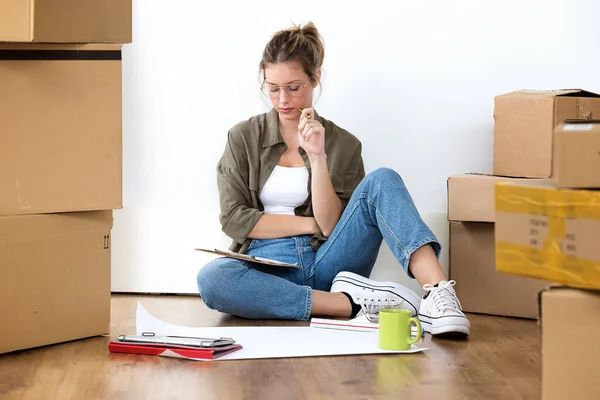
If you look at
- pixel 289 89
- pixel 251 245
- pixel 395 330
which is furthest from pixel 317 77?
pixel 395 330

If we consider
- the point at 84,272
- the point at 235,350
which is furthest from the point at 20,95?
the point at 235,350

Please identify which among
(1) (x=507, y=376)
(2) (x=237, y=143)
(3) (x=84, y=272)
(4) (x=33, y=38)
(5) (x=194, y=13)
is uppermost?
(5) (x=194, y=13)

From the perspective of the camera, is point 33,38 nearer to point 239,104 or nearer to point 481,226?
point 239,104

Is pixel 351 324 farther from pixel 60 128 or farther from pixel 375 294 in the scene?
pixel 60 128

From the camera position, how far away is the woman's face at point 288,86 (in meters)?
2.30

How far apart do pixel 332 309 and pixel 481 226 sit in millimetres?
451

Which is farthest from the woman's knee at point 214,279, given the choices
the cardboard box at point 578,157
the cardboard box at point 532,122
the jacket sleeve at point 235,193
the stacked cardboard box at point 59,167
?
the cardboard box at point 578,157

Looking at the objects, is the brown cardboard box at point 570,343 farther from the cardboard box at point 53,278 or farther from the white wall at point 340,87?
the white wall at point 340,87

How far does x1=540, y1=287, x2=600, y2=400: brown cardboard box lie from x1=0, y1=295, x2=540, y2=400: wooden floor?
32 cm

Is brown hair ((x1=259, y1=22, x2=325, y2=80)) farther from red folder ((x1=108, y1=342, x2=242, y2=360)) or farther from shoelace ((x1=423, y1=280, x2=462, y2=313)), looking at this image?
red folder ((x1=108, y1=342, x2=242, y2=360))

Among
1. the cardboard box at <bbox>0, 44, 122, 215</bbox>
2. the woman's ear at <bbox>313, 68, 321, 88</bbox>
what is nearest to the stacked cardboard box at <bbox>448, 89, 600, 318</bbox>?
the woman's ear at <bbox>313, 68, 321, 88</bbox>

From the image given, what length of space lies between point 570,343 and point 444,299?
811mm

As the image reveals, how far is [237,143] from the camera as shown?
7.91ft

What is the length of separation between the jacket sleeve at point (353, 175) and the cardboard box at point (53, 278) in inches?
26.2
